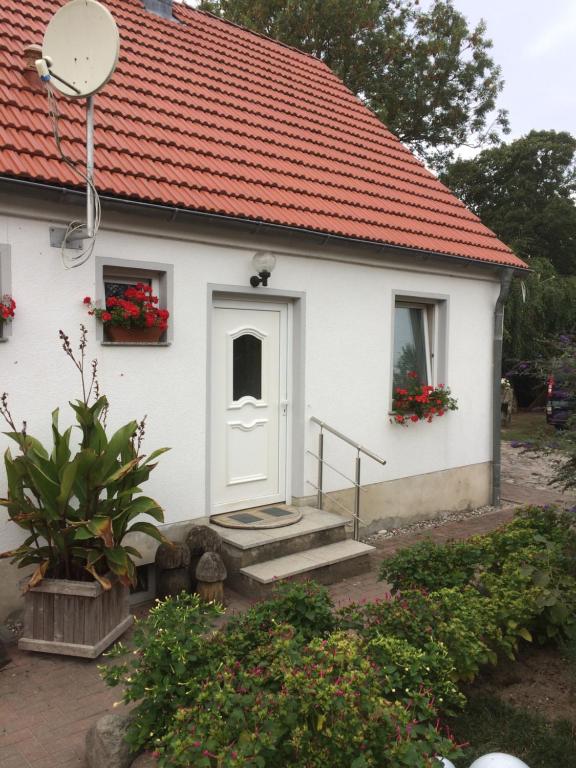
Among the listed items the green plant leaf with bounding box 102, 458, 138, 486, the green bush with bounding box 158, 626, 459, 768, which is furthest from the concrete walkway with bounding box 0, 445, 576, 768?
the green plant leaf with bounding box 102, 458, 138, 486

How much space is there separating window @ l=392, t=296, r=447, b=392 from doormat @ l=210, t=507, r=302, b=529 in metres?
2.45

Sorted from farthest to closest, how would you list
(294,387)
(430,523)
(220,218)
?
(430,523) < (294,387) < (220,218)

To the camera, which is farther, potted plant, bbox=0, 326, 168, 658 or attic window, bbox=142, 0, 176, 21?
attic window, bbox=142, 0, 176, 21

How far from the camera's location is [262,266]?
6.06 meters

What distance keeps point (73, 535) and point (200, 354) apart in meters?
2.02

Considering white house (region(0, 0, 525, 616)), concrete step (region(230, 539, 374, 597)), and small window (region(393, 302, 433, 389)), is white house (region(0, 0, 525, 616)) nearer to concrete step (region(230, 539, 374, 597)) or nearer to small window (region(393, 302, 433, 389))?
small window (region(393, 302, 433, 389))

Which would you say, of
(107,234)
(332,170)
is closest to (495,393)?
(332,170)

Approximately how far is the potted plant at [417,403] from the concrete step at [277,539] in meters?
1.79

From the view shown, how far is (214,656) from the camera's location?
122 inches

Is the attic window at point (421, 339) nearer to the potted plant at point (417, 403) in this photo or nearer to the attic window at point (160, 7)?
the potted plant at point (417, 403)

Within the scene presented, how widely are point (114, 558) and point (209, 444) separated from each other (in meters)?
1.75

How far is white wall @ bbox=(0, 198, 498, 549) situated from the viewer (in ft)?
15.9

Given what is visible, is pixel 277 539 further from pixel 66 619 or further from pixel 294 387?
pixel 66 619

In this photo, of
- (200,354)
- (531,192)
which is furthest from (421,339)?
(531,192)
